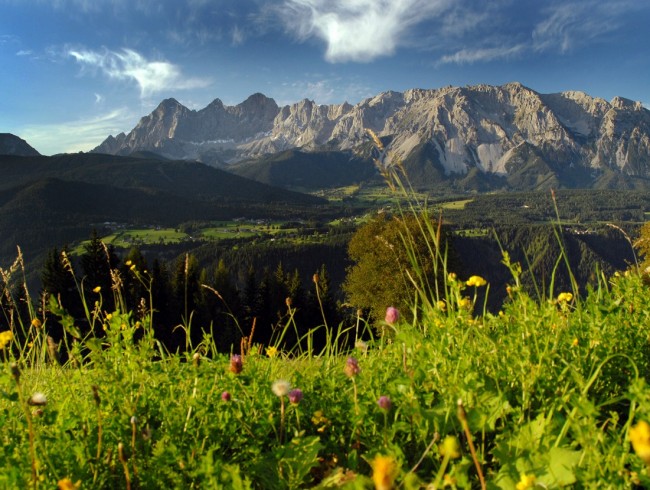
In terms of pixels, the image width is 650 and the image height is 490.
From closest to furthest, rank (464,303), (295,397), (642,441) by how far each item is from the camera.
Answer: (642,441), (295,397), (464,303)

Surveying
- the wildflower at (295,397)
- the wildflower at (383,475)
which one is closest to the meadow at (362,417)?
the wildflower at (295,397)

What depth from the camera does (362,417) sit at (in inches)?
83.0

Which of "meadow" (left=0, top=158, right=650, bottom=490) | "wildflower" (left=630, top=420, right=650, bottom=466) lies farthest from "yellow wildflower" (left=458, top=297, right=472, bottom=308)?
"wildflower" (left=630, top=420, right=650, bottom=466)

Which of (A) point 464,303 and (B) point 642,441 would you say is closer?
(B) point 642,441

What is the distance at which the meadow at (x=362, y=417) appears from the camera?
1.59 m

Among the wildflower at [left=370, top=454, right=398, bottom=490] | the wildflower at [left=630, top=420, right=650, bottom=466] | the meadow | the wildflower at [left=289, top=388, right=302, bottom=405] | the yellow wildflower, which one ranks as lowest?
the meadow

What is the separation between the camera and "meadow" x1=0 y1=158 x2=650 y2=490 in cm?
159

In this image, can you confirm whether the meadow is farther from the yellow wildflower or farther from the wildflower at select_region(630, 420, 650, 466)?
the wildflower at select_region(630, 420, 650, 466)

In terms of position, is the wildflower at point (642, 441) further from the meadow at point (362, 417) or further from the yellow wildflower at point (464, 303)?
the yellow wildflower at point (464, 303)

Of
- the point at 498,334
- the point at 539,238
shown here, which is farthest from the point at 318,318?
the point at 539,238

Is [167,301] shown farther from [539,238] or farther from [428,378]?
[539,238]

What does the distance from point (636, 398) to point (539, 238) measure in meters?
211

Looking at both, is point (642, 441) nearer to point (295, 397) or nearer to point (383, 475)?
point (383, 475)

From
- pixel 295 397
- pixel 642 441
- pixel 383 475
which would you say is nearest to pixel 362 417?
pixel 295 397
